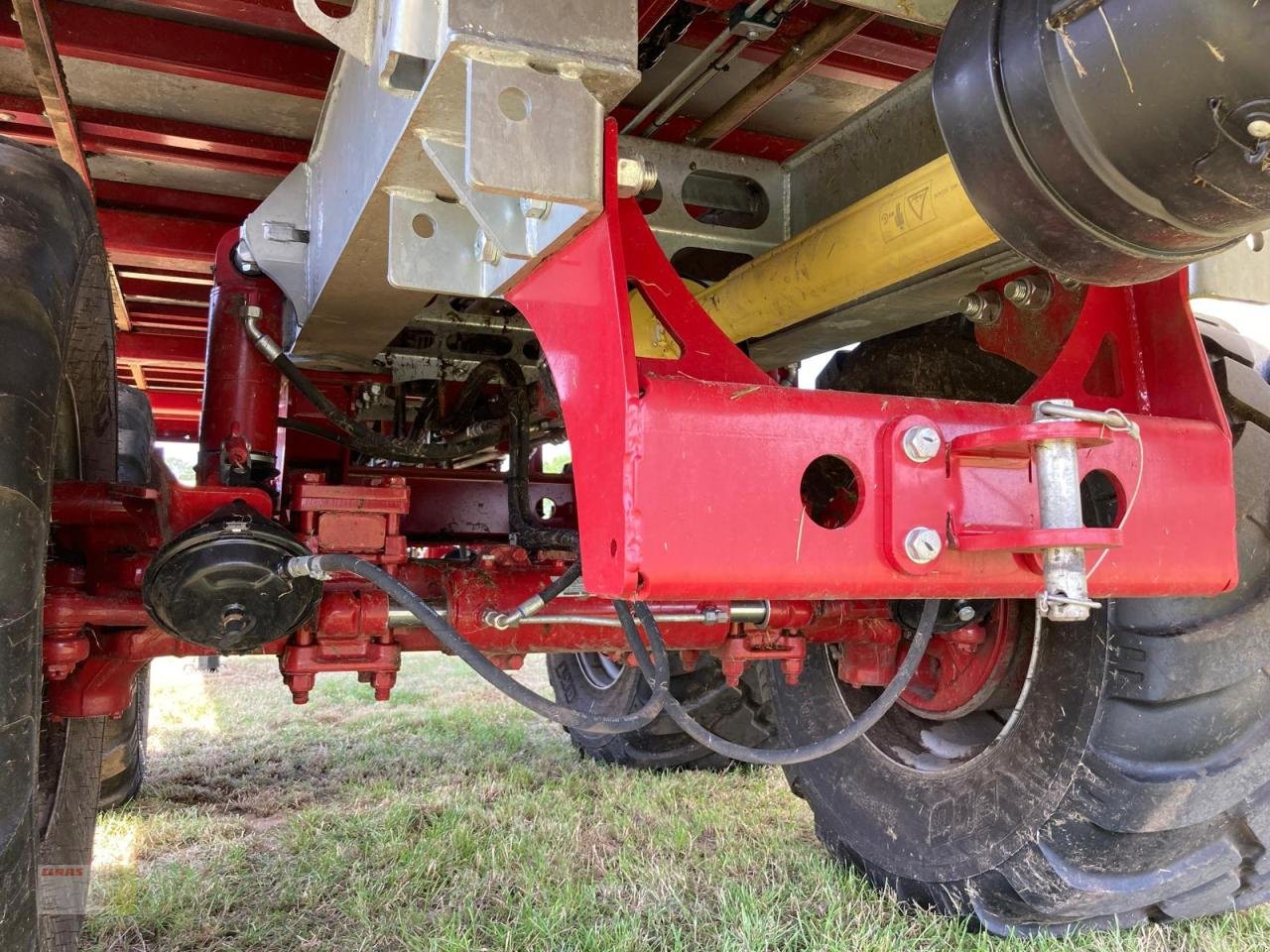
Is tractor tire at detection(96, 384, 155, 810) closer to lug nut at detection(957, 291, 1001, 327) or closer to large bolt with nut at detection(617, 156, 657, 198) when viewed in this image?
large bolt with nut at detection(617, 156, 657, 198)

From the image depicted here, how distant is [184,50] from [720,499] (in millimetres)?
1529

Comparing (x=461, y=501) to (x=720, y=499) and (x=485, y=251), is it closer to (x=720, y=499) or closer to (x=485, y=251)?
(x=485, y=251)

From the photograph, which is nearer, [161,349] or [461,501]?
[461,501]

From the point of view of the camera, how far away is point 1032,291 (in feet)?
5.31

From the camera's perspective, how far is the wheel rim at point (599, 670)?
360 centimetres

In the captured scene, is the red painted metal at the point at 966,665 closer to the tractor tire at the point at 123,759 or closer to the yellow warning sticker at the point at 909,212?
the yellow warning sticker at the point at 909,212

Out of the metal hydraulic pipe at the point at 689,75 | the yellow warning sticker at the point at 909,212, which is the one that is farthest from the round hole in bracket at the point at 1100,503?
the metal hydraulic pipe at the point at 689,75

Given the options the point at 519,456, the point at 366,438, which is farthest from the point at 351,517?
the point at 519,456

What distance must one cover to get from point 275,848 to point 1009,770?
189cm

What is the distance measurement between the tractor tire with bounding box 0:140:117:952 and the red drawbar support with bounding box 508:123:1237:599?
65cm

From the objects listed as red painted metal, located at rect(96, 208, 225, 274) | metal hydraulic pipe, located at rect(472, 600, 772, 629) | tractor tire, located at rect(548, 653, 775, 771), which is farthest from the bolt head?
red painted metal, located at rect(96, 208, 225, 274)

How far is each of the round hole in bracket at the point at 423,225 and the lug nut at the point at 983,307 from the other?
3.34 feet

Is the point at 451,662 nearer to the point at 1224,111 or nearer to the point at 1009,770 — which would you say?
the point at 1009,770

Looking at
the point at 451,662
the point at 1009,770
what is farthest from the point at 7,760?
the point at 451,662
